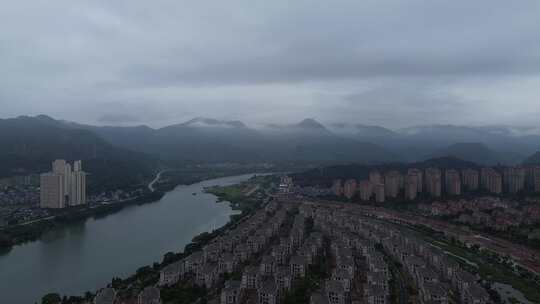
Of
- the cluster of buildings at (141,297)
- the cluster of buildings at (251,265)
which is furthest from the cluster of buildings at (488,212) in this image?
the cluster of buildings at (141,297)

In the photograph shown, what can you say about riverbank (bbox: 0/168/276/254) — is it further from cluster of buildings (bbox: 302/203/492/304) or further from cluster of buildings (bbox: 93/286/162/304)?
cluster of buildings (bbox: 302/203/492/304)

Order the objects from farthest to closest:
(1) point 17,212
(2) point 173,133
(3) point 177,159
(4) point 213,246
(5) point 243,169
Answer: (2) point 173,133
(3) point 177,159
(5) point 243,169
(1) point 17,212
(4) point 213,246

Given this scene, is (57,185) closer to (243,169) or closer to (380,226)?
(380,226)

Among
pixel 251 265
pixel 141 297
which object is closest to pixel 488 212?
pixel 251 265

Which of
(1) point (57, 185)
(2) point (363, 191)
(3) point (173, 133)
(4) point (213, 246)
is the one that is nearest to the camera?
(4) point (213, 246)

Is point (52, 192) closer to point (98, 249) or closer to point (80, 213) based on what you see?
point (80, 213)

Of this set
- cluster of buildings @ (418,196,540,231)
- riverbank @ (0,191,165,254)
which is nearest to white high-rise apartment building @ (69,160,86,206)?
riverbank @ (0,191,165,254)

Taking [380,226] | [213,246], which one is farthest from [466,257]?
[213,246]
